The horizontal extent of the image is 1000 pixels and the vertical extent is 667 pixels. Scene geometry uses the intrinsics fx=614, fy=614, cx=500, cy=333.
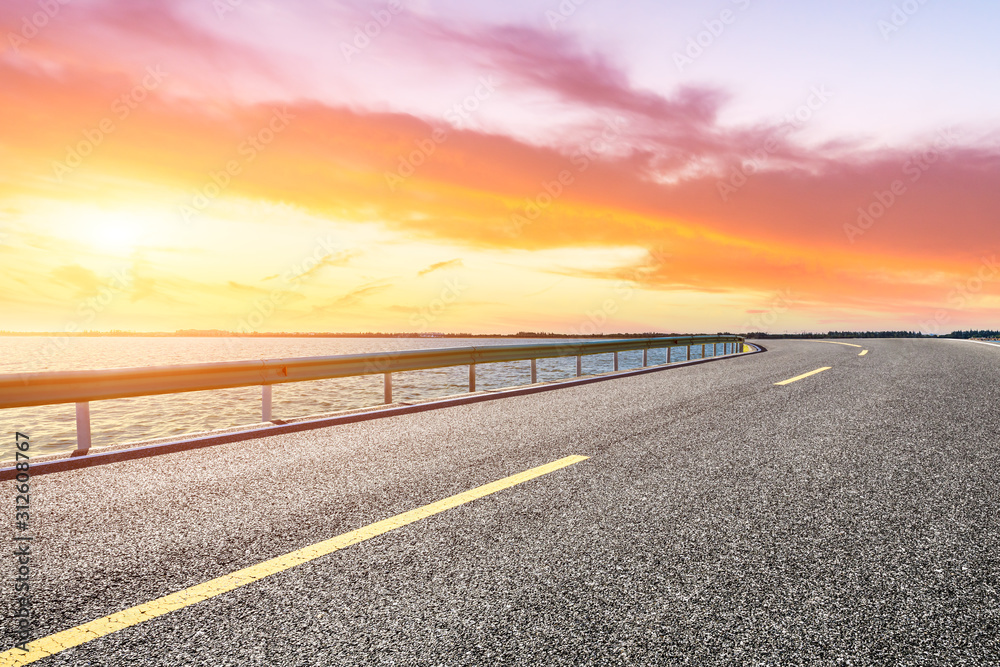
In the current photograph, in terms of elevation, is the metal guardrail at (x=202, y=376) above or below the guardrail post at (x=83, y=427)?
above

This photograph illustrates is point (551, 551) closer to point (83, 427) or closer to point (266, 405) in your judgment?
point (83, 427)

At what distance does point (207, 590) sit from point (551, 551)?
1622mm

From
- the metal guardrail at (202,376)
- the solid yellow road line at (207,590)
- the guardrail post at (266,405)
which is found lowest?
the solid yellow road line at (207,590)

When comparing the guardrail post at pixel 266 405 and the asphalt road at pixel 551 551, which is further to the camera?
the guardrail post at pixel 266 405

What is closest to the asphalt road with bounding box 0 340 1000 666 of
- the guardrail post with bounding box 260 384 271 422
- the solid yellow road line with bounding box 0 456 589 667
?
the solid yellow road line with bounding box 0 456 589 667

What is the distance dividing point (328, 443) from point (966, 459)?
587 cm

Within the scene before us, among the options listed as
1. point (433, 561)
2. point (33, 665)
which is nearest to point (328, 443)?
point (433, 561)

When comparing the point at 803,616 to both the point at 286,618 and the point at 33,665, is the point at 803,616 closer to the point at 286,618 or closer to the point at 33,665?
the point at 286,618

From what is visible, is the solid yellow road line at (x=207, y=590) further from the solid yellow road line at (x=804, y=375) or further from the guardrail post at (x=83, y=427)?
the solid yellow road line at (x=804, y=375)

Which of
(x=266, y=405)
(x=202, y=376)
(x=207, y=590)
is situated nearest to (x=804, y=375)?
(x=266, y=405)

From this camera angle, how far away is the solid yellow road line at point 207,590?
2.26 m

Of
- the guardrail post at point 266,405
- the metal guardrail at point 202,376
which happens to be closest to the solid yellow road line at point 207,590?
the metal guardrail at point 202,376

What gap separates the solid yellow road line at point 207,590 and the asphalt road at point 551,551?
0.22ft

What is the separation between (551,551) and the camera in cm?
316
